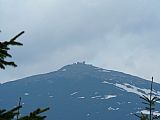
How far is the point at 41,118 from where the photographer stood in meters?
8.91

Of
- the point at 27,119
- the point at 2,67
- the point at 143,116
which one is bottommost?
the point at 27,119

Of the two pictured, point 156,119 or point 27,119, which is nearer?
point 27,119

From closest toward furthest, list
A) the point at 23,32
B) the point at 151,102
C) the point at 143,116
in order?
1. the point at 23,32
2. the point at 151,102
3. the point at 143,116

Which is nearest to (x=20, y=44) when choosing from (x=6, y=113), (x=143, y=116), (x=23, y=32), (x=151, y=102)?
(x=23, y=32)

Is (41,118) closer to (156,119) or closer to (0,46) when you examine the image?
(0,46)

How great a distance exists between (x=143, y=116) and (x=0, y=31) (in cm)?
1897

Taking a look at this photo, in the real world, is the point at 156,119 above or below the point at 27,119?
above

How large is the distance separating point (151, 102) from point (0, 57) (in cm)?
1707

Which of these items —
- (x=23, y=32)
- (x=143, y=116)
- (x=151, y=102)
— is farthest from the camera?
(x=143, y=116)

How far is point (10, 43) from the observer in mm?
8820

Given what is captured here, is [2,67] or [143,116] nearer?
[2,67]

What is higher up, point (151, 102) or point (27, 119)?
point (151, 102)

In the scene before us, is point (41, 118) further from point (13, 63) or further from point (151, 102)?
point (151, 102)

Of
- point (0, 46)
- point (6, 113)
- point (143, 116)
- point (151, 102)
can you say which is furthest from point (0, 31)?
point (143, 116)
